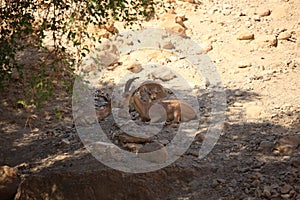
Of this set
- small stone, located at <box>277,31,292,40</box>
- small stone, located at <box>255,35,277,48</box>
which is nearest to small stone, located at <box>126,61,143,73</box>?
small stone, located at <box>255,35,277,48</box>

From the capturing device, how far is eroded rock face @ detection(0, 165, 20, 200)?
444 cm

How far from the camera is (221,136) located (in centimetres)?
545

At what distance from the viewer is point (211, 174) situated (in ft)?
15.1

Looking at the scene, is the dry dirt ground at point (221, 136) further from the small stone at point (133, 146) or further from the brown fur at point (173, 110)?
the brown fur at point (173, 110)

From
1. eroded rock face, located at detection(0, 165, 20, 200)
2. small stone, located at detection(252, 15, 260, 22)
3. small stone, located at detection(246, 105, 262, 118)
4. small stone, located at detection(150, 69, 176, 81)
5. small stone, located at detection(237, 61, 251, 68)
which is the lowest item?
eroded rock face, located at detection(0, 165, 20, 200)

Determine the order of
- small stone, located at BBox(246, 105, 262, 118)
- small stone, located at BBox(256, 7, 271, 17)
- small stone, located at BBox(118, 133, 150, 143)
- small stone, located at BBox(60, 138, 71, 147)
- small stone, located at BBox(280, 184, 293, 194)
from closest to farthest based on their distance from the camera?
small stone, located at BBox(280, 184, 293, 194) → small stone, located at BBox(118, 133, 150, 143) → small stone, located at BBox(60, 138, 71, 147) → small stone, located at BBox(246, 105, 262, 118) → small stone, located at BBox(256, 7, 271, 17)

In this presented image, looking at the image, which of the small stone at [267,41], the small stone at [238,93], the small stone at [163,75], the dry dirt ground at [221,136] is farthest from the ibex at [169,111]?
the small stone at [267,41]

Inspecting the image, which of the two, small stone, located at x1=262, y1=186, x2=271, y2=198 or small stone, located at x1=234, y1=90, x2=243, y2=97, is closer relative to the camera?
small stone, located at x1=262, y1=186, x2=271, y2=198

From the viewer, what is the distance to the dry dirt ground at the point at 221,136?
175 inches

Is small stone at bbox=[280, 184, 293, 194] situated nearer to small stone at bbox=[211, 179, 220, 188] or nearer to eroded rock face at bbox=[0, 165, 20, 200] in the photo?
small stone at bbox=[211, 179, 220, 188]

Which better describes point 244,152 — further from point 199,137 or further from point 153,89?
point 153,89

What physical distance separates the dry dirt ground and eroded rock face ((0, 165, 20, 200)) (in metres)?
0.10

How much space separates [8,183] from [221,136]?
2817mm

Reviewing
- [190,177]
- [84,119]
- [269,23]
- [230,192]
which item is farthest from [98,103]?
[269,23]
